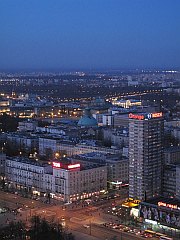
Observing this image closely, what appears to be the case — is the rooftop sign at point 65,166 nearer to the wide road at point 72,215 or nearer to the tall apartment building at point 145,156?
the wide road at point 72,215

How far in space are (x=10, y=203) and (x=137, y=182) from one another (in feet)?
19.7

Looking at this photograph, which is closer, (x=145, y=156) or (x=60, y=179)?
(x=145, y=156)

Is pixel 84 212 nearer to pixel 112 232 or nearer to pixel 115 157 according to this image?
pixel 112 232

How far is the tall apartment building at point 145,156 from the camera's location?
985 inches

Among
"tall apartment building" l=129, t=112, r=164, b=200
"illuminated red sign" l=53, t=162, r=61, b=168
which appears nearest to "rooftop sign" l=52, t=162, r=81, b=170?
"illuminated red sign" l=53, t=162, r=61, b=168

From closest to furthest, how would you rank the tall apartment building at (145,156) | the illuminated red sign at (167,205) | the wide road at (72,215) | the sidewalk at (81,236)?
the sidewalk at (81,236)
the wide road at (72,215)
the illuminated red sign at (167,205)
the tall apartment building at (145,156)

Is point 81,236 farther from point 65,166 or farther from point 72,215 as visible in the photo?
point 65,166

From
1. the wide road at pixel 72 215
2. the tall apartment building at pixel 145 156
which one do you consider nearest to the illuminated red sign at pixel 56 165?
the wide road at pixel 72 215

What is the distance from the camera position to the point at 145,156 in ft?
82.1

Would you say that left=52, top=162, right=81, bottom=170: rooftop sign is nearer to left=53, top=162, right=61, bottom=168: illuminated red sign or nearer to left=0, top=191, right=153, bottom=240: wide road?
left=53, top=162, right=61, bottom=168: illuminated red sign

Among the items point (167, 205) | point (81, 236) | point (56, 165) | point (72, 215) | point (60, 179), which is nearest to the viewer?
point (81, 236)

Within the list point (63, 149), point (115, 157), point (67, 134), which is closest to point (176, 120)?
point (67, 134)

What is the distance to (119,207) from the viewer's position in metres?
24.4

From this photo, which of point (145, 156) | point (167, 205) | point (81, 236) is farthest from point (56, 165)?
point (167, 205)
